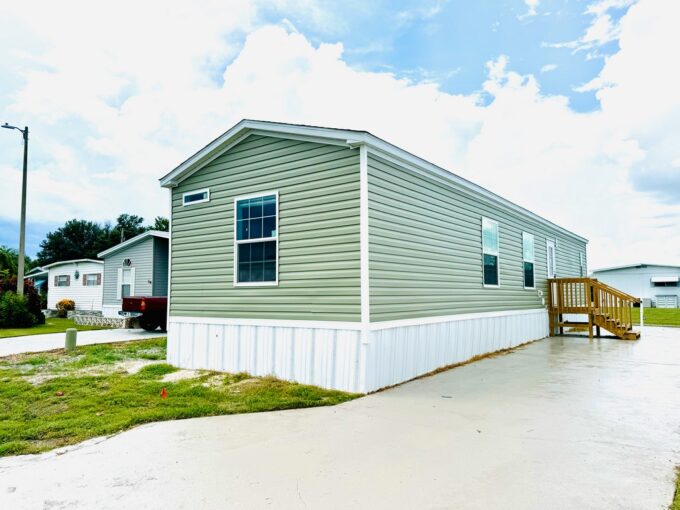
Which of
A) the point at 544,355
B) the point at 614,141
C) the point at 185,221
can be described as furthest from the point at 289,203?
the point at 614,141

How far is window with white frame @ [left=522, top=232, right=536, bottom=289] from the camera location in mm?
11773

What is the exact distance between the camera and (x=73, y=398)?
558 cm

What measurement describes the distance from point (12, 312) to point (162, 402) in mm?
15138

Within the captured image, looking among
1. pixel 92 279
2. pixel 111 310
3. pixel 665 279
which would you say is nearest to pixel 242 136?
pixel 111 310

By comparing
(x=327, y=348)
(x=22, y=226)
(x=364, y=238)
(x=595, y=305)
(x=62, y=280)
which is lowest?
(x=327, y=348)

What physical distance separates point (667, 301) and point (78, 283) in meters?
40.7

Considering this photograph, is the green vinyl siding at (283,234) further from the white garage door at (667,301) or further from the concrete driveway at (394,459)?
the white garage door at (667,301)

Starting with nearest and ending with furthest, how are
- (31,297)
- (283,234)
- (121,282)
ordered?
1. (283,234)
2. (31,297)
3. (121,282)

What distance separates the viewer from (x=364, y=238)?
5770 millimetres

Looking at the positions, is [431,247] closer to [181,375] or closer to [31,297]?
[181,375]

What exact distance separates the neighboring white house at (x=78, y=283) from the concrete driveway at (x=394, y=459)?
20.4 m

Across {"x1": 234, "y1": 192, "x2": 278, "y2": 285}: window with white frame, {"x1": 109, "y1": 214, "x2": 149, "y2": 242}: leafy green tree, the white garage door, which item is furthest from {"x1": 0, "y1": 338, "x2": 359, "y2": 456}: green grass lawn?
{"x1": 109, "y1": 214, "x2": 149, "y2": 242}: leafy green tree

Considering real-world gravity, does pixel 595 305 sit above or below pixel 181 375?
above

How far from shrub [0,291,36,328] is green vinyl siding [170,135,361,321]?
12.5 meters
